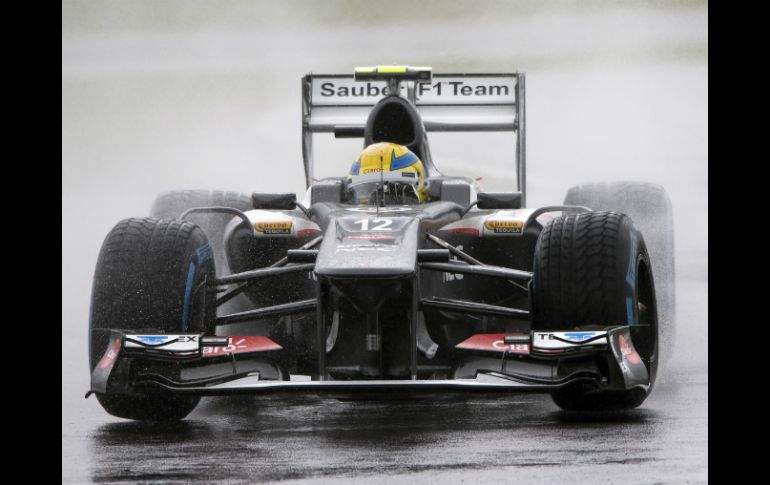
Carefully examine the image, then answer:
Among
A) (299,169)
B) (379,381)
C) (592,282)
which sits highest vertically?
(299,169)

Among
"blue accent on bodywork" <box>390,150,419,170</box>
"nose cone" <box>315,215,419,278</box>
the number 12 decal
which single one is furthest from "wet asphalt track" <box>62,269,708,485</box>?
"blue accent on bodywork" <box>390,150,419,170</box>

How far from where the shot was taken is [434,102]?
12.6m

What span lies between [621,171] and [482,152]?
11.9ft

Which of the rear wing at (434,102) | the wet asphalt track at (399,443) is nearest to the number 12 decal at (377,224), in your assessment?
the wet asphalt track at (399,443)

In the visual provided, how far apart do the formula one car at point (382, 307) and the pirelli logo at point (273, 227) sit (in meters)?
0.01

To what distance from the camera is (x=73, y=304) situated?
12.7 m

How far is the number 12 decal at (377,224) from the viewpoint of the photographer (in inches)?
318

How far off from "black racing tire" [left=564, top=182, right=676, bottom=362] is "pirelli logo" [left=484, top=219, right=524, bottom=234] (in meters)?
2.46

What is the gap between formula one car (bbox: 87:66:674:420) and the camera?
734 cm

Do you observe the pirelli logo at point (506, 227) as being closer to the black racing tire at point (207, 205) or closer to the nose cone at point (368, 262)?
the nose cone at point (368, 262)

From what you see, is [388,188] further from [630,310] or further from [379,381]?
[379,381]

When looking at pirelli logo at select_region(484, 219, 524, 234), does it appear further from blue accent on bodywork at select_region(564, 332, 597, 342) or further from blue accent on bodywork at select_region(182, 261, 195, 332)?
blue accent on bodywork at select_region(182, 261, 195, 332)

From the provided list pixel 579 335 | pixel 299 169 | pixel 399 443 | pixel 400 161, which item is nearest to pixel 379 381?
pixel 399 443

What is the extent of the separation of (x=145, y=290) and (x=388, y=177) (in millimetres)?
2670
